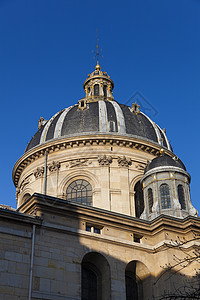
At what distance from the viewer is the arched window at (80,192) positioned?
35406mm

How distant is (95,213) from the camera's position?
2658cm

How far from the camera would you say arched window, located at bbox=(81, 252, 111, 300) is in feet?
84.1

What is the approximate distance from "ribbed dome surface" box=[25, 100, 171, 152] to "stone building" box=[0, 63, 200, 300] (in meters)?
0.10

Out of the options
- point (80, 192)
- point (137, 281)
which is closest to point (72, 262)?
point (137, 281)

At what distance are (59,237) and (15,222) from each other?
104 inches

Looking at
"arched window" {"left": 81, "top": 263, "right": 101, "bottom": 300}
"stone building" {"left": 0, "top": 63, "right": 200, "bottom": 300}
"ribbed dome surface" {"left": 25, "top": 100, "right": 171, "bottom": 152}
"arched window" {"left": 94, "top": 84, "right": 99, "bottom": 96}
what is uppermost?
"arched window" {"left": 94, "top": 84, "right": 99, "bottom": 96}

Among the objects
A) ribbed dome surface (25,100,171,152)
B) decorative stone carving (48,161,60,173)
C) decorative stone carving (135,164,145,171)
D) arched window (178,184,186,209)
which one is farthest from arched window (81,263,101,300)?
ribbed dome surface (25,100,171,152)

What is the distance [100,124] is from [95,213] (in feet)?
45.0

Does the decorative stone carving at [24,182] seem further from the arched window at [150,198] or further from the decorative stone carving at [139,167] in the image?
the arched window at [150,198]

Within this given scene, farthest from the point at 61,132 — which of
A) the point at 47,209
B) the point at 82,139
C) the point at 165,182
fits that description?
the point at 47,209

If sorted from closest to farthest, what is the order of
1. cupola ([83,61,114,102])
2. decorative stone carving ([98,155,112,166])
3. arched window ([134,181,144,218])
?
arched window ([134,181,144,218]) → decorative stone carving ([98,155,112,166]) → cupola ([83,61,114,102])

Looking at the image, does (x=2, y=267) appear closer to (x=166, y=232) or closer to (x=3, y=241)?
(x=3, y=241)

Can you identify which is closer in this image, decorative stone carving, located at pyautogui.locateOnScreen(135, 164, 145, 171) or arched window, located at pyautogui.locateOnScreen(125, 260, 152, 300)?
arched window, located at pyautogui.locateOnScreen(125, 260, 152, 300)

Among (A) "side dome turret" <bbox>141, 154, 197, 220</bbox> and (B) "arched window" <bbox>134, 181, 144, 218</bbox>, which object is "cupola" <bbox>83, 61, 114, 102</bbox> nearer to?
(B) "arched window" <bbox>134, 181, 144, 218</bbox>
